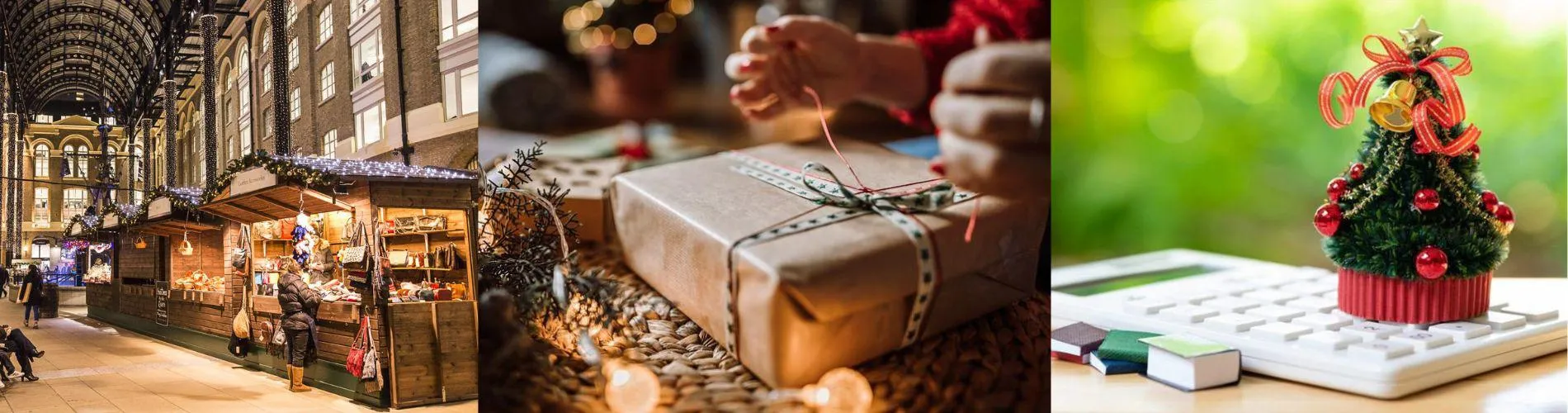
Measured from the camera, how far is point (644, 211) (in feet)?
4.98

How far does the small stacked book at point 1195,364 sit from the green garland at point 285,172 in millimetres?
2172

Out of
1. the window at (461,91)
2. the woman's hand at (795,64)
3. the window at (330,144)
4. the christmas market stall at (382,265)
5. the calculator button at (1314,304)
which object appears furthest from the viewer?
the calculator button at (1314,304)

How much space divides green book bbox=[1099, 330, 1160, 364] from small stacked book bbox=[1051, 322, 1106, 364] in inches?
2.2

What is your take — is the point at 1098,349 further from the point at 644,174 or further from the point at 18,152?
the point at 18,152

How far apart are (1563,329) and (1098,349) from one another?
1.29 meters

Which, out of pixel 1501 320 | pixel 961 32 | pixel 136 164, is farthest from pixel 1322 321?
pixel 136 164

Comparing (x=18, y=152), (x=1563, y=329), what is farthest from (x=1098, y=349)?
(x=18, y=152)

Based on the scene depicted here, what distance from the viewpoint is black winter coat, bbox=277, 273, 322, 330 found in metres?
2.32

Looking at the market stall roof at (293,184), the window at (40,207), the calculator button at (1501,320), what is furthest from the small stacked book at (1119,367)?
the window at (40,207)

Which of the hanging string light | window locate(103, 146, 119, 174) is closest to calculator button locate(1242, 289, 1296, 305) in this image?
the hanging string light

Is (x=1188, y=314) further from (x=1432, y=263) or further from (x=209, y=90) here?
(x=209, y=90)

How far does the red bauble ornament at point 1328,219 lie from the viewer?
7.95ft

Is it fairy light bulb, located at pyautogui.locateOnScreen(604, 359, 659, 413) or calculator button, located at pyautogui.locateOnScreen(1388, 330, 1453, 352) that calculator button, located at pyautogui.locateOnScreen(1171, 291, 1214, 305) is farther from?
fairy light bulb, located at pyautogui.locateOnScreen(604, 359, 659, 413)

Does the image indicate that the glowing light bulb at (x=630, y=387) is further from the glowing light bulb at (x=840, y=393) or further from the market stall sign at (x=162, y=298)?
the market stall sign at (x=162, y=298)
